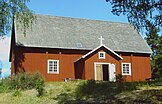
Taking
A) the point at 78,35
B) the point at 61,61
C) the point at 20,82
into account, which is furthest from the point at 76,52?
the point at 20,82

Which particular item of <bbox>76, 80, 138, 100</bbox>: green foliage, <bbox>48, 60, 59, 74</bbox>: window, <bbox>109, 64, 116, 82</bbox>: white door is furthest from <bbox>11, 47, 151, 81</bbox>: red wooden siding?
<bbox>76, 80, 138, 100</bbox>: green foliage

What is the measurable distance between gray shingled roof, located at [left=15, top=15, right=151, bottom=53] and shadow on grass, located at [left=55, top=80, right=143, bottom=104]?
13769mm

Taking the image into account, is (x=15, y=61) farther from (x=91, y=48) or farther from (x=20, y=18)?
(x=91, y=48)

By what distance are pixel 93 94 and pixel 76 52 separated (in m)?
16.6

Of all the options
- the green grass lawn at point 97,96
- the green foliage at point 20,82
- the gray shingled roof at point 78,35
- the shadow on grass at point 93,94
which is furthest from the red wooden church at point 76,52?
the shadow on grass at point 93,94

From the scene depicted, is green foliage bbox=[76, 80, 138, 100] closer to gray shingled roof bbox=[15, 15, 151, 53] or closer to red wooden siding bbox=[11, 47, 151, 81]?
red wooden siding bbox=[11, 47, 151, 81]

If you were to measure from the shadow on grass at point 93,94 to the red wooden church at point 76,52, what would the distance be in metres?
12.7

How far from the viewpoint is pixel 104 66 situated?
3322cm

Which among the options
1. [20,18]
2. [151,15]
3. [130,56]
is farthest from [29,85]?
[130,56]

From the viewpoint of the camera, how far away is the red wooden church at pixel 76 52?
3141cm

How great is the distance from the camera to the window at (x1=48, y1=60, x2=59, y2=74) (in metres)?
31.7

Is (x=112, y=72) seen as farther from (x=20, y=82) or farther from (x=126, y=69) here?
(x=20, y=82)

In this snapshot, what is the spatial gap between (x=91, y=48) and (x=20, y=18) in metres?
8.75

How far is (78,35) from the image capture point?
35062 mm
